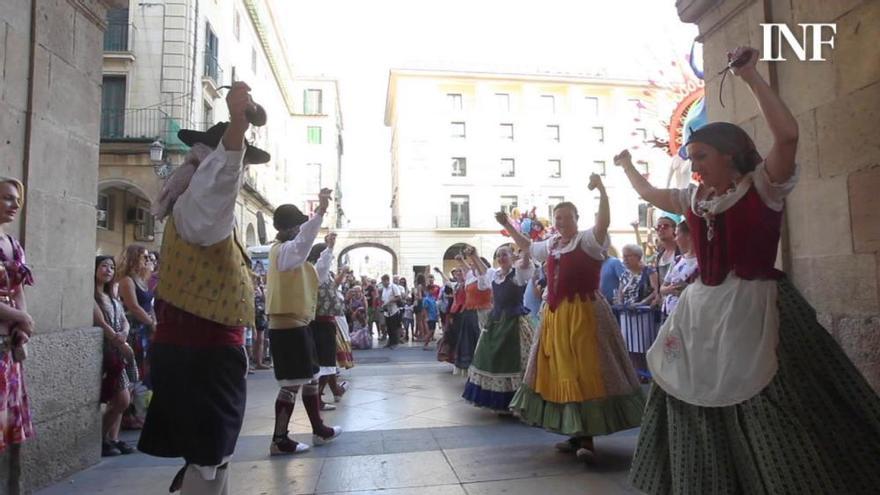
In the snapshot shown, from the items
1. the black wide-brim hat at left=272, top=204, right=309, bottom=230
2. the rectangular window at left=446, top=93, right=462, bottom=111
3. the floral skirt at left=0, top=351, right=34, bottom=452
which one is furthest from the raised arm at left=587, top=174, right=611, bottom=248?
the rectangular window at left=446, top=93, right=462, bottom=111

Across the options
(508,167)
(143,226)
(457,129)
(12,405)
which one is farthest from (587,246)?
(457,129)

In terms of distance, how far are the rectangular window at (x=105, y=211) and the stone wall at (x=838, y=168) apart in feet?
59.2

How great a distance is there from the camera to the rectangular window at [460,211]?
3721 cm

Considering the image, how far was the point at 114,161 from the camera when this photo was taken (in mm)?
16531

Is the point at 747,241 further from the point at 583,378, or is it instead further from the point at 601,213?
the point at 583,378

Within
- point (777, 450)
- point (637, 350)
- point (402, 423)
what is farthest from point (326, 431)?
point (637, 350)

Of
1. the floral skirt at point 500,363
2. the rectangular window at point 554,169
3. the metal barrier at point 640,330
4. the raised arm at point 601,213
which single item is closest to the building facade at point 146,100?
the floral skirt at point 500,363

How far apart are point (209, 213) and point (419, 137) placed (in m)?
36.6

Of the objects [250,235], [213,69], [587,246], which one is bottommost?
[587,246]

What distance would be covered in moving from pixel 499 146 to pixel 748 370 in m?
37.0

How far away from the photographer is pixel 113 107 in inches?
669

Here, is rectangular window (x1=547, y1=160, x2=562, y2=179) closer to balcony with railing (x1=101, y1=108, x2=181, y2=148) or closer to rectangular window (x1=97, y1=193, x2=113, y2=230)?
balcony with railing (x1=101, y1=108, x2=181, y2=148)

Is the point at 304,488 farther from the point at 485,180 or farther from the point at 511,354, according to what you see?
the point at 485,180

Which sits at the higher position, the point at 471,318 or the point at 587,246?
the point at 587,246
